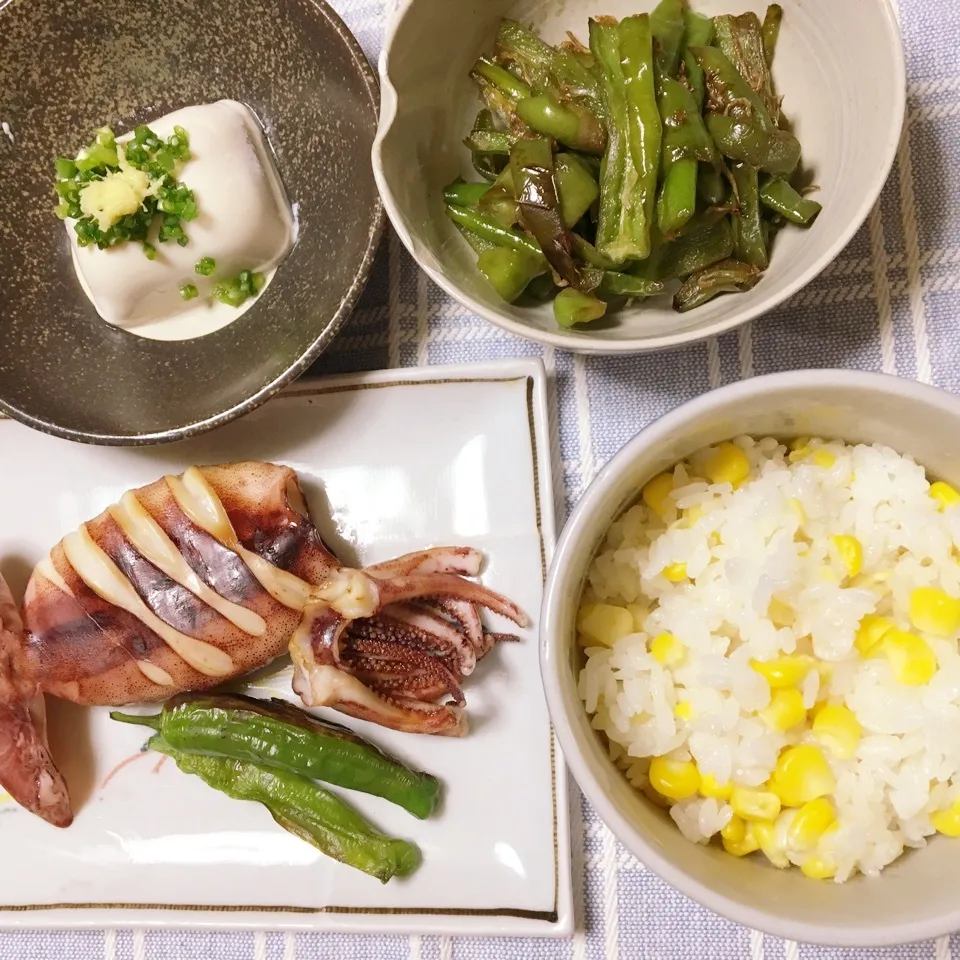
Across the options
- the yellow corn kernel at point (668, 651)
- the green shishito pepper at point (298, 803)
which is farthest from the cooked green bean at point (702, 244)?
the green shishito pepper at point (298, 803)

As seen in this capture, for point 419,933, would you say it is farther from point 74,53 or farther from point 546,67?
point 74,53

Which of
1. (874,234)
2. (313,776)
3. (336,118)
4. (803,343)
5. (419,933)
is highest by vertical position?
(336,118)

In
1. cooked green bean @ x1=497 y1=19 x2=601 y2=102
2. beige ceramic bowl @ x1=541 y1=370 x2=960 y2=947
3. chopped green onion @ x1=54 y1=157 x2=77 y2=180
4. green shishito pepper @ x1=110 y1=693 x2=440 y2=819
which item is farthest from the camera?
chopped green onion @ x1=54 y1=157 x2=77 y2=180

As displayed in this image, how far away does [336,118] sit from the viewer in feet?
5.64

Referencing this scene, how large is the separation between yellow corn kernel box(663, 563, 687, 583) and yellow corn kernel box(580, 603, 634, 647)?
9 centimetres

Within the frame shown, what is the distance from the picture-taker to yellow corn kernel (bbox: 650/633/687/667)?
1366 mm

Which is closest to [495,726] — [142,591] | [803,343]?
[142,591]

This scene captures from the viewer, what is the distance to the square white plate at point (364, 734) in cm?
165

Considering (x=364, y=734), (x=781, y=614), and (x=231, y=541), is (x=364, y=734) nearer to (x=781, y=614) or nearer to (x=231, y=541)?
(x=231, y=541)

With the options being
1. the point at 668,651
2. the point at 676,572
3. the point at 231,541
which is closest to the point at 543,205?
the point at 676,572

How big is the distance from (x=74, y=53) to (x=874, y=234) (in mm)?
1577

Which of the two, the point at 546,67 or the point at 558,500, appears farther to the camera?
the point at 558,500

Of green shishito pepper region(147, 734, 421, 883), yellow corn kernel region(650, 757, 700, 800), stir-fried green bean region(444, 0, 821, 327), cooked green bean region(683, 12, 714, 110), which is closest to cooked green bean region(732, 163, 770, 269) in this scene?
stir-fried green bean region(444, 0, 821, 327)

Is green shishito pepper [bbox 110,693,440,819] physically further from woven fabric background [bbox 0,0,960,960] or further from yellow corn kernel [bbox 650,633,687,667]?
yellow corn kernel [bbox 650,633,687,667]
